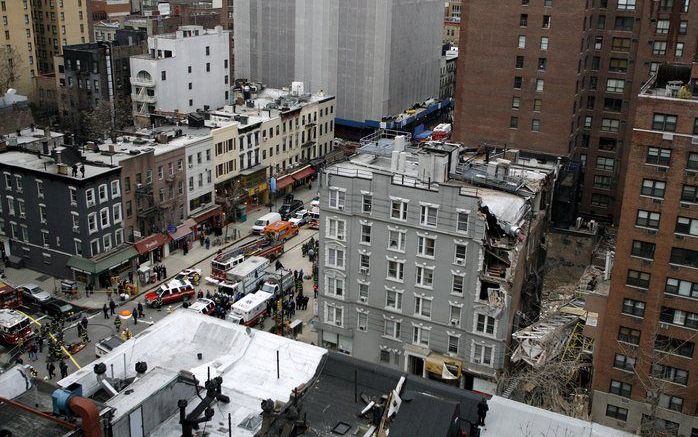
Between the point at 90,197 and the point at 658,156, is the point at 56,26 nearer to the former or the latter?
the point at 90,197

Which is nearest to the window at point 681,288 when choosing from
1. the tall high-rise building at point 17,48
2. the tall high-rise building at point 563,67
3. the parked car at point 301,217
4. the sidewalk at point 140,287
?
the tall high-rise building at point 563,67

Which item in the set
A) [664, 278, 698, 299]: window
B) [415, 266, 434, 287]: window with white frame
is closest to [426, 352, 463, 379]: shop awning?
[415, 266, 434, 287]: window with white frame

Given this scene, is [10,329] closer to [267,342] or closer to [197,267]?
[197,267]

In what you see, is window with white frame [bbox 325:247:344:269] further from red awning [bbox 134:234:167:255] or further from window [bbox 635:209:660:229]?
red awning [bbox 134:234:167:255]

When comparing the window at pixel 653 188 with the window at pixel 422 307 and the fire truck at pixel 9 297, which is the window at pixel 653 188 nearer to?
the window at pixel 422 307

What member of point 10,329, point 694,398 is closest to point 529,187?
point 694,398
